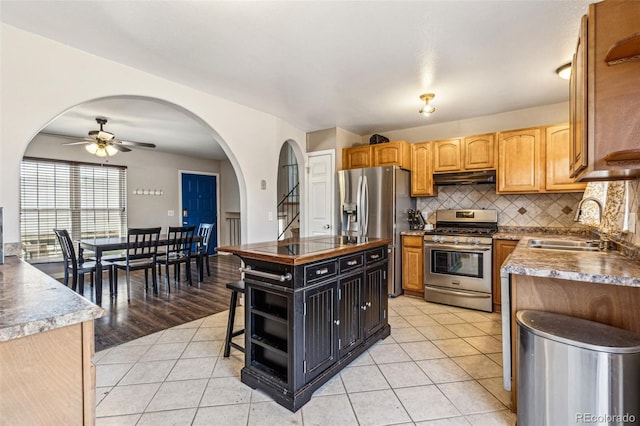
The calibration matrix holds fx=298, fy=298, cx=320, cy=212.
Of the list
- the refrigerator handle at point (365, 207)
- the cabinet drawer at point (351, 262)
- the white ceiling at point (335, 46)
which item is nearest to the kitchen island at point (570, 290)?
the cabinet drawer at point (351, 262)

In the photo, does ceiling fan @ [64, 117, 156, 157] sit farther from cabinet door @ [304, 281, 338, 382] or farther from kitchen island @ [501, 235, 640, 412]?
kitchen island @ [501, 235, 640, 412]

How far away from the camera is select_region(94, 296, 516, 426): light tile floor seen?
1.71 meters

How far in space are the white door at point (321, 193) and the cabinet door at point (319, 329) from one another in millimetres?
2483

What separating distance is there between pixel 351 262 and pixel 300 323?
640mm

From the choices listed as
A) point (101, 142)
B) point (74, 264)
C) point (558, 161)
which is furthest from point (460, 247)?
point (101, 142)

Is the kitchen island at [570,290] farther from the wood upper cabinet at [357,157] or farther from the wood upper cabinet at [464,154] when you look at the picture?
the wood upper cabinet at [357,157]

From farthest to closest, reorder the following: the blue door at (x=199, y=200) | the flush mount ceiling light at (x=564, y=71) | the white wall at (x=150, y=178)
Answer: the blue door at (x=199, y=200) → the white wall at (x=150, y=178) → the flush mount ceiling light at (x=564, y=71)

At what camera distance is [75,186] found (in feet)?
17.2

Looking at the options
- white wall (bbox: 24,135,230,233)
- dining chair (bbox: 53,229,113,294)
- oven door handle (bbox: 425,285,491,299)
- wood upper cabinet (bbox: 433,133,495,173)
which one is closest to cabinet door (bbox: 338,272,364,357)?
oven door handle (bbox: 425,285,491,299)

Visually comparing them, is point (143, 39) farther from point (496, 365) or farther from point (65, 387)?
point (496, 365)

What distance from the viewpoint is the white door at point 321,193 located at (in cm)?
452

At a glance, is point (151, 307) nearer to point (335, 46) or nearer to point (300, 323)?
point (300, 323)

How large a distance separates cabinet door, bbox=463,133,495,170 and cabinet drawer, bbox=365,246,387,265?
1.99 meters

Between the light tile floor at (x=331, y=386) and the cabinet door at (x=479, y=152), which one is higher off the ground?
the cabinet door at (x=479, y=152)
